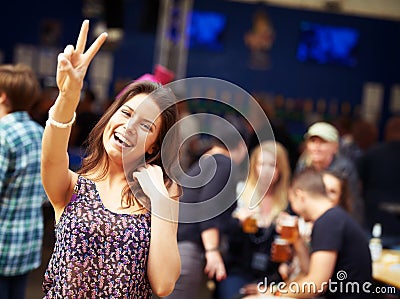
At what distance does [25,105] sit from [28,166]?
11.5 inches

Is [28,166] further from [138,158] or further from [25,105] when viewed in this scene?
[138,158]

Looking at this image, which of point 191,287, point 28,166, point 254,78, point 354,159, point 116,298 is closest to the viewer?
point 116,298

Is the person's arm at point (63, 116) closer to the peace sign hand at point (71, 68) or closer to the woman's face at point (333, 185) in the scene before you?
the peace sign hand at point (71, 68)

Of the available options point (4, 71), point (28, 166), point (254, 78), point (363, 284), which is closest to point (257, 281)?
point (363, 284)

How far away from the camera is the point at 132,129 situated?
6.55 feet

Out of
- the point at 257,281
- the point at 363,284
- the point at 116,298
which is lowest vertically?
the point at 257,281

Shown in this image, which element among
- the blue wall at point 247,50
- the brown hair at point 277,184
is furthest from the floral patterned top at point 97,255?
the blue wall at point 247,50

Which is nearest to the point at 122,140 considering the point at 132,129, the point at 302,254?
the point at 132,129

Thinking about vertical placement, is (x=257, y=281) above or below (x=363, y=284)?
below

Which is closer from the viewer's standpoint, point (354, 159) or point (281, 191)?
point (281, 191)

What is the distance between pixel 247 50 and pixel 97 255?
7702 millimetres

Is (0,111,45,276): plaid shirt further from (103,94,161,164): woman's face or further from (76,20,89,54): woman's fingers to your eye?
(76,20,89,54): woman's fingers

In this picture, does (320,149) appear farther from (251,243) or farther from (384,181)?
(384,181)

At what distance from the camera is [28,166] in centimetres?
332
